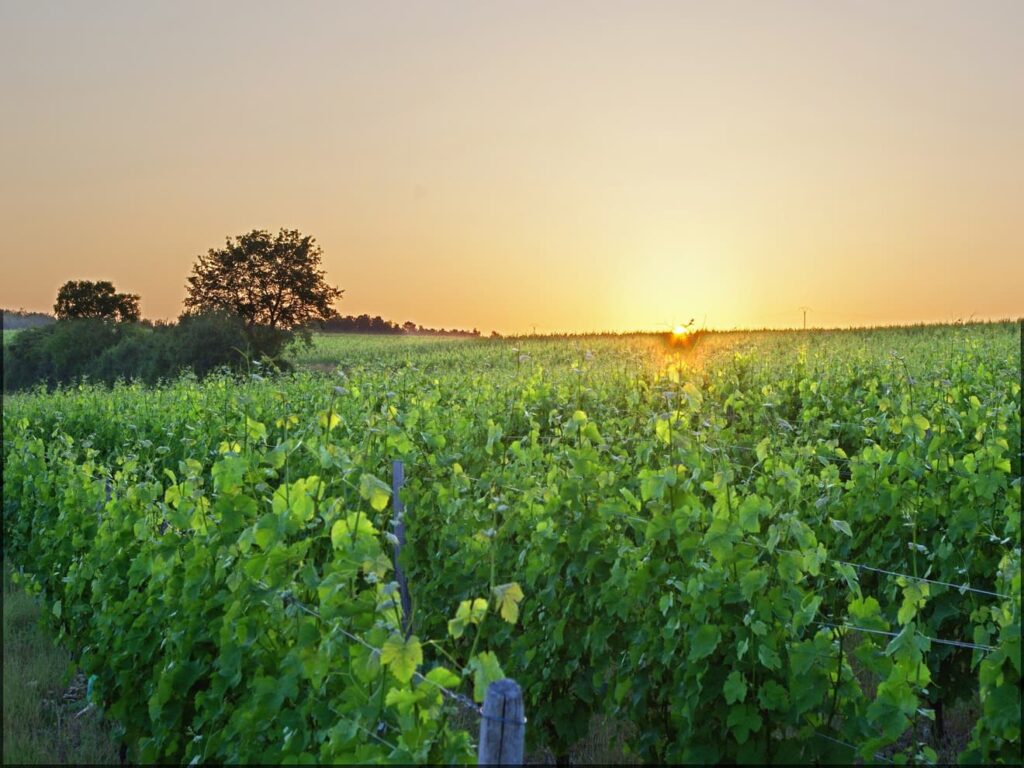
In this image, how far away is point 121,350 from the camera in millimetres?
43906

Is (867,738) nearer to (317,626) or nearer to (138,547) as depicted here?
(317,626)

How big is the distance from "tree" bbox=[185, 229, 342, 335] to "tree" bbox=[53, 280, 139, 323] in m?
12.0

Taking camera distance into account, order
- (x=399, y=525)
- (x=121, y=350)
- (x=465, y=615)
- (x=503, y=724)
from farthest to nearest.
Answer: (x=121, y=350) < (x=399, y=525) < (x=465, y=615) < (x=503, y=724)

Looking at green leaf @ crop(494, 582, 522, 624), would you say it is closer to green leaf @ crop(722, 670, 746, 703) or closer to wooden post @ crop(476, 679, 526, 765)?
wooden post @ crop(476, 679, 526, 765)

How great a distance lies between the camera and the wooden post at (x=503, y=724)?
2396 mm

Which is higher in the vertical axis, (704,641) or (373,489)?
(373,489)

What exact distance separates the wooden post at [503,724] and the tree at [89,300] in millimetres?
59637

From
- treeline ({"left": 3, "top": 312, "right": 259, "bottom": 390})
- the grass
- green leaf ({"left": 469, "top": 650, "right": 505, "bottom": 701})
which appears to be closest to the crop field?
green leaf ({"left": 469, "top": 650, "right": 505, "bottom": 701})

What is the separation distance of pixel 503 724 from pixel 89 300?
201 ft

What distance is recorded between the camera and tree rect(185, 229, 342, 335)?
47812 mm

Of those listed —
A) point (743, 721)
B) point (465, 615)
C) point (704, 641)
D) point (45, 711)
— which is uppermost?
point (465, 615)

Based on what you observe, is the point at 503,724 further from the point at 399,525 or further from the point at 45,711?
the point at 45,711

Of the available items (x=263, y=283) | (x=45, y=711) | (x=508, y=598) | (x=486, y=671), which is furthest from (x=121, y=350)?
(x=486, y=671)

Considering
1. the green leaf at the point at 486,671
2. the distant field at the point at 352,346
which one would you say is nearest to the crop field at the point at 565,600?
the green leaf at the point at 486,671
